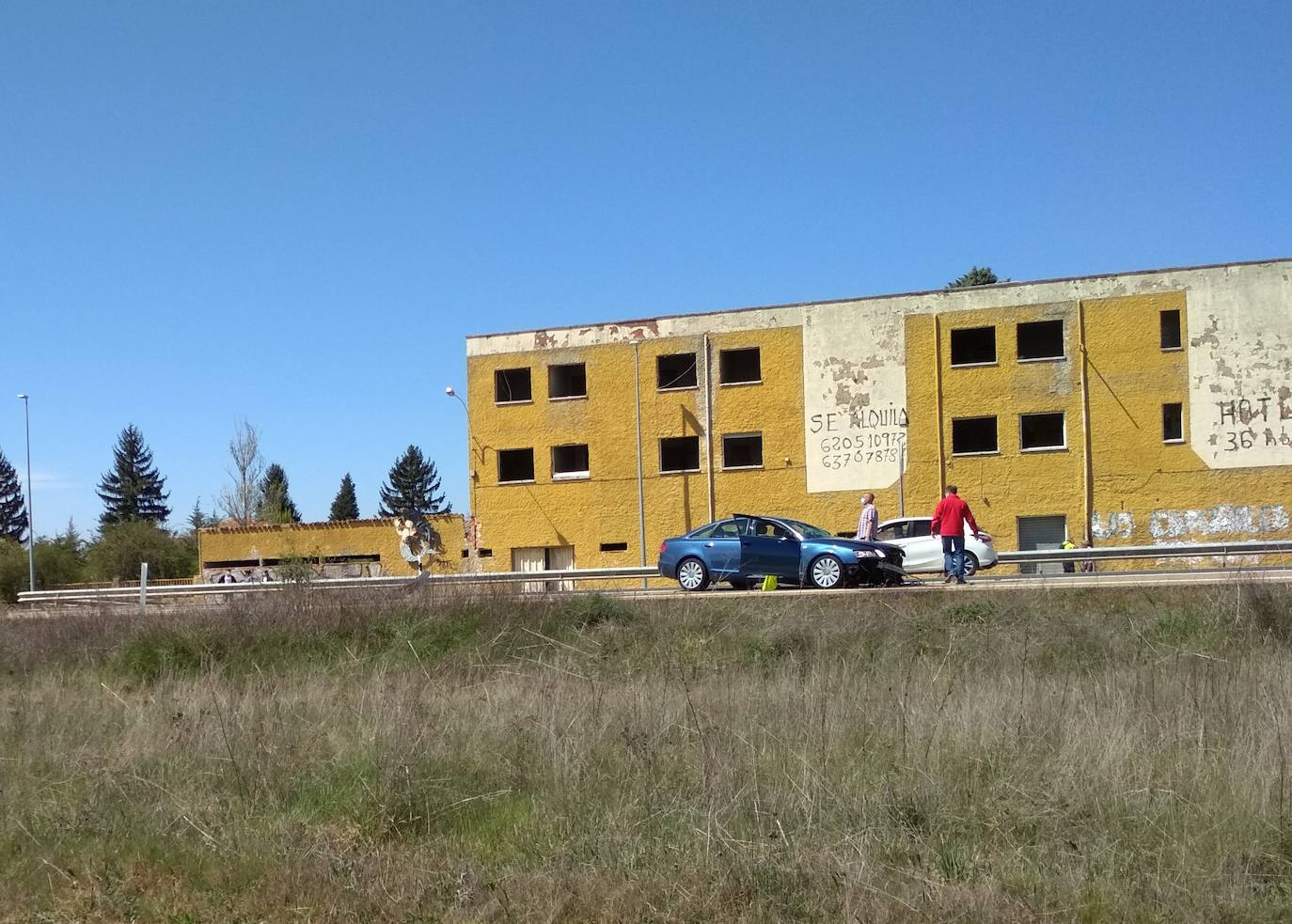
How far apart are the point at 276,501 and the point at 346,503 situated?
32195 mm

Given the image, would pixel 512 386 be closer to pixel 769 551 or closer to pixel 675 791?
pixel 769 551

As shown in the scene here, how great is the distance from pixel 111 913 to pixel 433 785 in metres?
1.95

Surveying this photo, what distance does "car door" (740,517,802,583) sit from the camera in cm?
2155

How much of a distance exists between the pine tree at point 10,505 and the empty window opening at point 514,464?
69975 millimetres

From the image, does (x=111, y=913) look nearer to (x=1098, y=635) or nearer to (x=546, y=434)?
(x=1098, y=635)

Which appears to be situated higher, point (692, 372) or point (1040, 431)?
point (692, 372)

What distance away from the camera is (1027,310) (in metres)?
39.3

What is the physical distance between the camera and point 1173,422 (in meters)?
38.3

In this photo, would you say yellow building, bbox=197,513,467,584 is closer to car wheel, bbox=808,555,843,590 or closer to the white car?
the white car

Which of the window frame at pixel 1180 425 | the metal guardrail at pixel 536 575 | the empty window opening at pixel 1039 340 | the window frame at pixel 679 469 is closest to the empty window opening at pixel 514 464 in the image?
the window frame at pixel 679 469

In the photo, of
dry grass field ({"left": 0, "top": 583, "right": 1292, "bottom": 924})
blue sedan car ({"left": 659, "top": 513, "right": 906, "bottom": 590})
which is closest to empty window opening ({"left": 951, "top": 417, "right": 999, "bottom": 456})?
blue sedan car ({"left": 659, "top": 513, "right": 906, "bottom": 590})

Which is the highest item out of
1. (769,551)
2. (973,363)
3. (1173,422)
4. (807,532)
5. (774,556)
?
(973,363)

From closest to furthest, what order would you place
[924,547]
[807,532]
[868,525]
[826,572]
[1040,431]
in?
[826,572] < [807,532] < [868,525] < [924,547] < [1040,431]

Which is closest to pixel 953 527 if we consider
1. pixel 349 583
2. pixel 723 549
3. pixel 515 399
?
pixel 723 549
